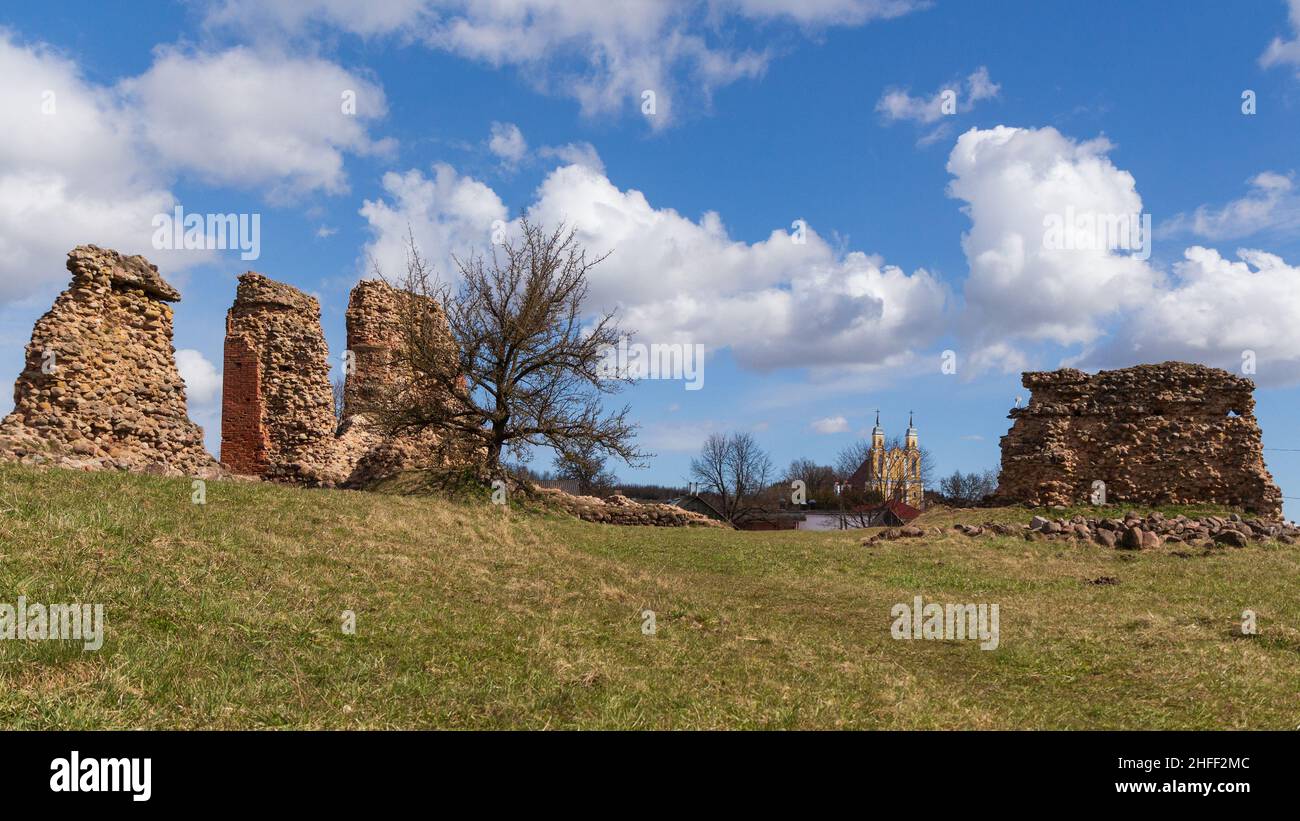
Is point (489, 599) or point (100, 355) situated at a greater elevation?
point (100, 355)

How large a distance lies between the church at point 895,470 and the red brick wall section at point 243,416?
51.3 meters

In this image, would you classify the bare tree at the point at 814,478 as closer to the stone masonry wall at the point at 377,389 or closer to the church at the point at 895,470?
the church at the point at 895,470

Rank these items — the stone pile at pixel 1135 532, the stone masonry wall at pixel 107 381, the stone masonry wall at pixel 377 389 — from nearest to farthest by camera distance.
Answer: the stone masonry wall at pixel 107 381 < the stone pile at pixel 1135 532 < the stone masonry wall at pixel 377 389

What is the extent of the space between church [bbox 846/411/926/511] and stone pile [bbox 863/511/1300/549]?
151ft

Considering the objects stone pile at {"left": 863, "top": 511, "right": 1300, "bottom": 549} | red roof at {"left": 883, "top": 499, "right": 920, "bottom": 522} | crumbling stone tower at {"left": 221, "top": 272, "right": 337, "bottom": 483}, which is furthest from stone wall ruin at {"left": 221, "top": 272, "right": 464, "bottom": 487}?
red roof at {"left": 883, "top": 499, "right": 920, "bottom": 522}

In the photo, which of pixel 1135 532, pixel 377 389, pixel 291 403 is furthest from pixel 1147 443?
pixel 291 403

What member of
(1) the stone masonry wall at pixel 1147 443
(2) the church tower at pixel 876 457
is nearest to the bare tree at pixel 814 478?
(2) the church tower at pixel 876 457

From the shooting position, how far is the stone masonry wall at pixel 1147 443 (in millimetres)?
25938

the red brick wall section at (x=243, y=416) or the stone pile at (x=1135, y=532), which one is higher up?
the red brick wall section at (x=243, y=416)

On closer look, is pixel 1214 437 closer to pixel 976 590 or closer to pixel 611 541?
pixel 976 590
